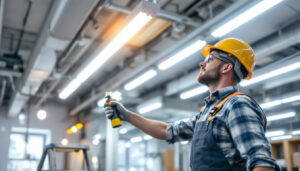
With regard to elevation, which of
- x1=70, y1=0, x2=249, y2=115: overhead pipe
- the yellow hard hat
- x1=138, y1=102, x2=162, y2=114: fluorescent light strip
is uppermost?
x1=70, y1=0, x2=249, y2=115: overhead pipe

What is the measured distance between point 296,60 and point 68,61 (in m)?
5.23

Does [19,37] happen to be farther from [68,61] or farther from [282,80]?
[282,80]

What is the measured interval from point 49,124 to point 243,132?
11.8 metres

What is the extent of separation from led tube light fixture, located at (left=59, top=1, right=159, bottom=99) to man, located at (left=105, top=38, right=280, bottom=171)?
2.00 metres

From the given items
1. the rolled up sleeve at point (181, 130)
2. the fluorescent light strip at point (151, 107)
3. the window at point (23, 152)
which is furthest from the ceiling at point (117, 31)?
the rolled up sleeve at point (181, 130)

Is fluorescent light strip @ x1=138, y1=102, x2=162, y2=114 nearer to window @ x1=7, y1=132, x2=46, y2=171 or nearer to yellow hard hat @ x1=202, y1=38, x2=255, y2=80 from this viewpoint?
window @ x1=7, y1=132, x2=46, y2=171

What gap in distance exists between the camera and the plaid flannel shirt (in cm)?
123

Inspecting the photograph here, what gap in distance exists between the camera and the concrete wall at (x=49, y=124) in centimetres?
1101

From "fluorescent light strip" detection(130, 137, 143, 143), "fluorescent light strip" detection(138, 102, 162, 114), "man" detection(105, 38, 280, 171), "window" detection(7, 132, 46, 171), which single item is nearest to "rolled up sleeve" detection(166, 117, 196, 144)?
"man" detection(105, 38, 280, 171)

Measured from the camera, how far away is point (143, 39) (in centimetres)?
682

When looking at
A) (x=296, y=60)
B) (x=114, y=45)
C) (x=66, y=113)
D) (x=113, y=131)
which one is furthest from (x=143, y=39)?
(x=66, y=113)

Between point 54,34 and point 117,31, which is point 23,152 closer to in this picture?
point 54,34

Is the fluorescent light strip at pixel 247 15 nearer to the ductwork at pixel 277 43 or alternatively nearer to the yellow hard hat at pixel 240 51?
the ductwork at pixel 277 43

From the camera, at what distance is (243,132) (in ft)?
4.30
